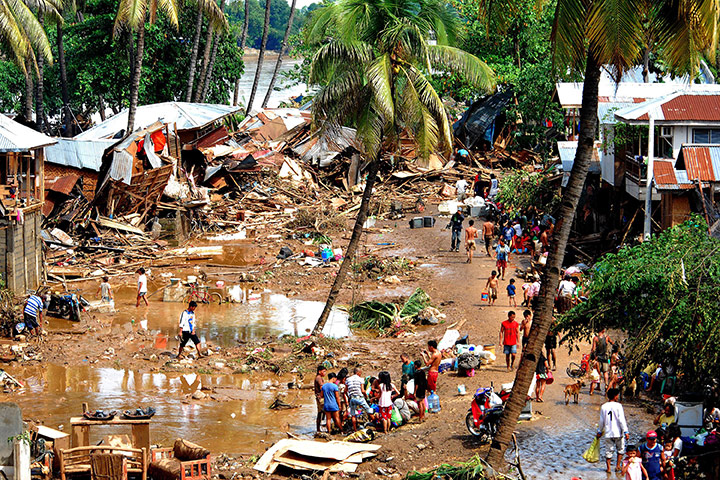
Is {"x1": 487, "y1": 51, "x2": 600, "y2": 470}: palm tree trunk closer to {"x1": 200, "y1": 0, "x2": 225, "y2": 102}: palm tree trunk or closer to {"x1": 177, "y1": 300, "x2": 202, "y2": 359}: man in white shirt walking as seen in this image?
{"x1": 177, "y1": 300, "x2": 202, "y2": 359}: man in white shirt walking

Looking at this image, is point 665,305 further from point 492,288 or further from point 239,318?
point 239,318

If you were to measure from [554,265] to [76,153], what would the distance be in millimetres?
23394

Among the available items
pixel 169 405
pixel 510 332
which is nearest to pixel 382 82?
pixel 510 332

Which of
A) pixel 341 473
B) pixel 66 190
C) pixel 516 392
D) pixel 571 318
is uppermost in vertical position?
pixel 66 190

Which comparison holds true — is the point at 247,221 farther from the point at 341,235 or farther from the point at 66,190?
the point at 66,190

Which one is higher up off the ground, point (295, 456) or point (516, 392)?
point (516, 392)

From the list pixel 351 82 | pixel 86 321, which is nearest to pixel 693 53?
pixel 351 82

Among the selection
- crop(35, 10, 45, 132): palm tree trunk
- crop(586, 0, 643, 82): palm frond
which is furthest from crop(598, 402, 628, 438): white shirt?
crop(35, 10, 45, 132): palm tree trunk

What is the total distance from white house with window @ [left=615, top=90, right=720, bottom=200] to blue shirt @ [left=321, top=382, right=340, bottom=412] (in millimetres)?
11856

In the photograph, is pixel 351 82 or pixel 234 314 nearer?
pixel 351 82

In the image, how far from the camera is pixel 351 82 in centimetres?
1791

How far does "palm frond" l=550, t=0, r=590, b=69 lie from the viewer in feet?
34.7

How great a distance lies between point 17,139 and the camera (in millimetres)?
23031

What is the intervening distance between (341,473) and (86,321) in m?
11.2
